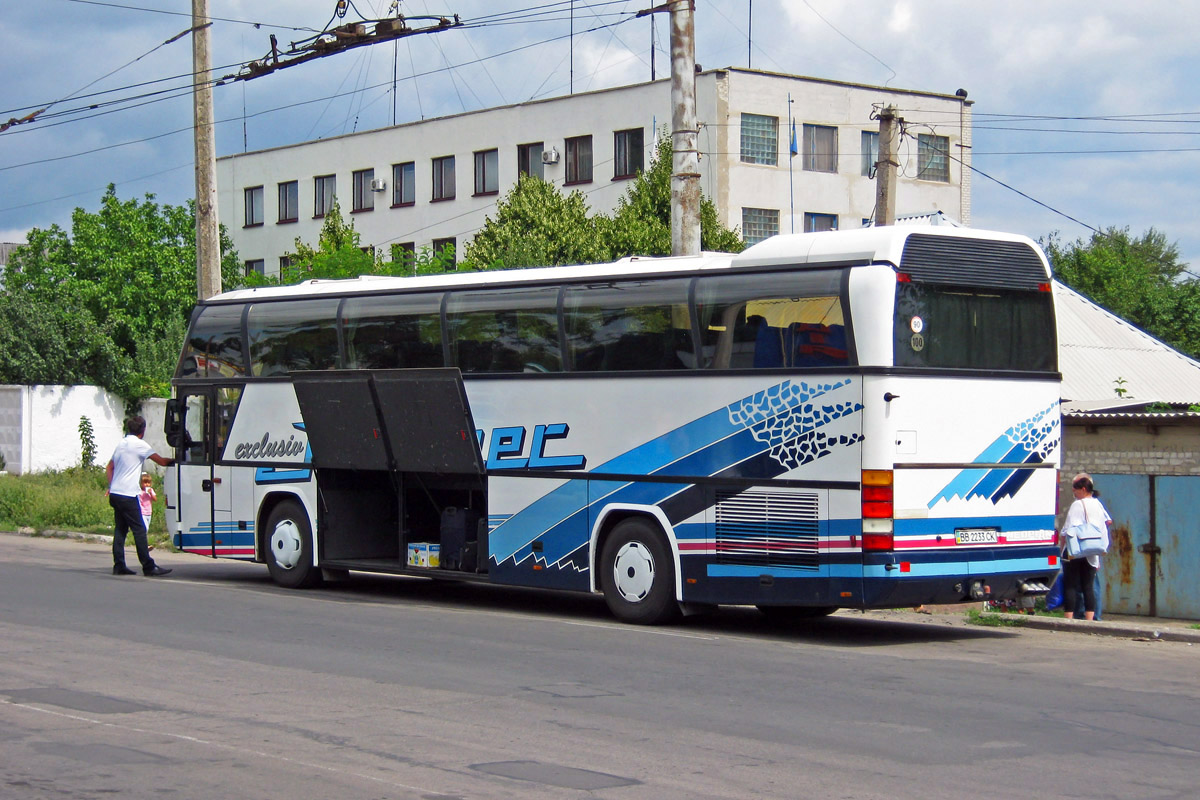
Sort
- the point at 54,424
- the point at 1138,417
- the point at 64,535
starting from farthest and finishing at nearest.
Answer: the point at 54,424 < the point at 64,535 < the point at 1138,417

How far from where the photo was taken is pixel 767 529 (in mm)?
13312

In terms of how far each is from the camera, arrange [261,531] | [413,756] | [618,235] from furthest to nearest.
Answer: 1. [618,235]
2. [261,531]
3. [413,756]

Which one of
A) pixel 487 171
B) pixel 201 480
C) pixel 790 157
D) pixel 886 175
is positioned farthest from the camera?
pixel 487 171

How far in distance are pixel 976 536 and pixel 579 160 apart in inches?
1512

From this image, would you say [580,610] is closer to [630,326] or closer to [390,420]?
[390,420]

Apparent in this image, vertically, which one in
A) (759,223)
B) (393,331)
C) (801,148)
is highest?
(801,148)

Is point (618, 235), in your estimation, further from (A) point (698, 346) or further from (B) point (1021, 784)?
(B) point (1021, 784)

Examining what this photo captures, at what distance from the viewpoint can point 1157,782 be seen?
7.52 m

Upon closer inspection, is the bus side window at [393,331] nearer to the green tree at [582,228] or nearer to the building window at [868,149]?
the green tree at [582,228]

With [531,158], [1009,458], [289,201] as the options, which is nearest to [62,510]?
[1009,458]

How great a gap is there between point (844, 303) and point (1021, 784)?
5.99 meters

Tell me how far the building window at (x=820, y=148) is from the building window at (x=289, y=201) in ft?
74.3

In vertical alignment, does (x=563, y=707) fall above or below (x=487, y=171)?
below

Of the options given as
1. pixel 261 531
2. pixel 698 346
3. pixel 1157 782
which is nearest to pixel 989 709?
pixel 1157 782
